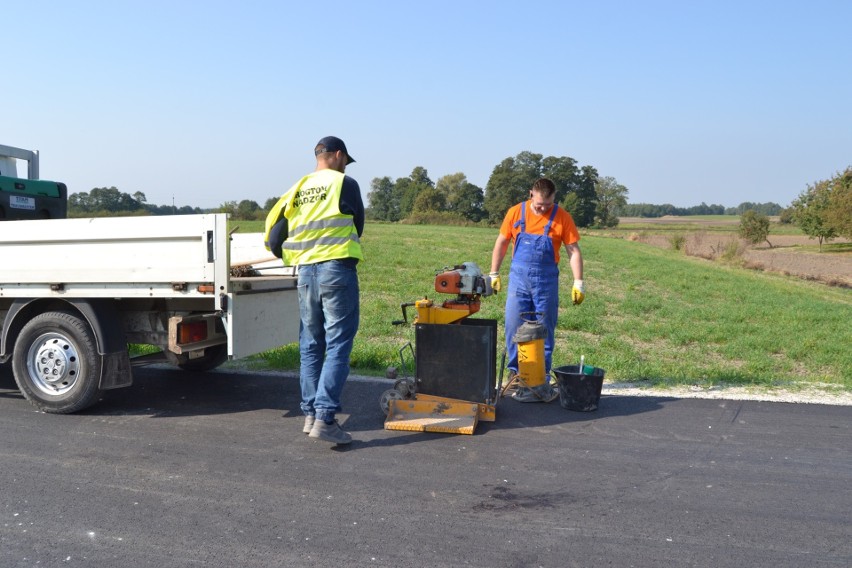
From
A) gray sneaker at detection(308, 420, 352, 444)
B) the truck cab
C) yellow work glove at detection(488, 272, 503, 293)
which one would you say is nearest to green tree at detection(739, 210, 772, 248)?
yellow work glove at detection(488, 272, 503, 293)

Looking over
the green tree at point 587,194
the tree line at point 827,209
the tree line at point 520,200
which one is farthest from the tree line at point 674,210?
the tree line at point 827,209

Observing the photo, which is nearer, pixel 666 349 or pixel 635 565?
pixel 635 565

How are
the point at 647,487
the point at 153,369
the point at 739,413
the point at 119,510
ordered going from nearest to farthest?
1. the point at 119,510
2. the point at 647,487
3. the point at 739,413
4. the point at 153,369

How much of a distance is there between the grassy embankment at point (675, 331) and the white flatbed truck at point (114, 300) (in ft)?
6.54

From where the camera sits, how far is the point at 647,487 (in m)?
3.94

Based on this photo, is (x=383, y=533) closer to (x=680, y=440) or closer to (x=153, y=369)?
(x=680, y=440)

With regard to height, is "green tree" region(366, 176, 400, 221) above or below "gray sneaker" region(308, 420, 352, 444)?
above

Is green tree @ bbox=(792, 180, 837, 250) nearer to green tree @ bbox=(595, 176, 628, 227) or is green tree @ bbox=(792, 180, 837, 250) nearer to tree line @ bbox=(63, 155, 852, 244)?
tree line @ bbox=(63, 155, 852, 244)

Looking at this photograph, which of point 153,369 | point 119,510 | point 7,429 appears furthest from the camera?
point 153,369

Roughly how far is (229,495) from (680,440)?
3072 mm

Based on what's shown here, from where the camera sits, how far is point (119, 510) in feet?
11.9

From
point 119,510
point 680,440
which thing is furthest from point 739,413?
point 119,510

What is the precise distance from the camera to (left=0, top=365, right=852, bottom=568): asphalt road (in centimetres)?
318

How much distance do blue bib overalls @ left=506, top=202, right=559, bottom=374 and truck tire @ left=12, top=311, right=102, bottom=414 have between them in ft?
11.4
